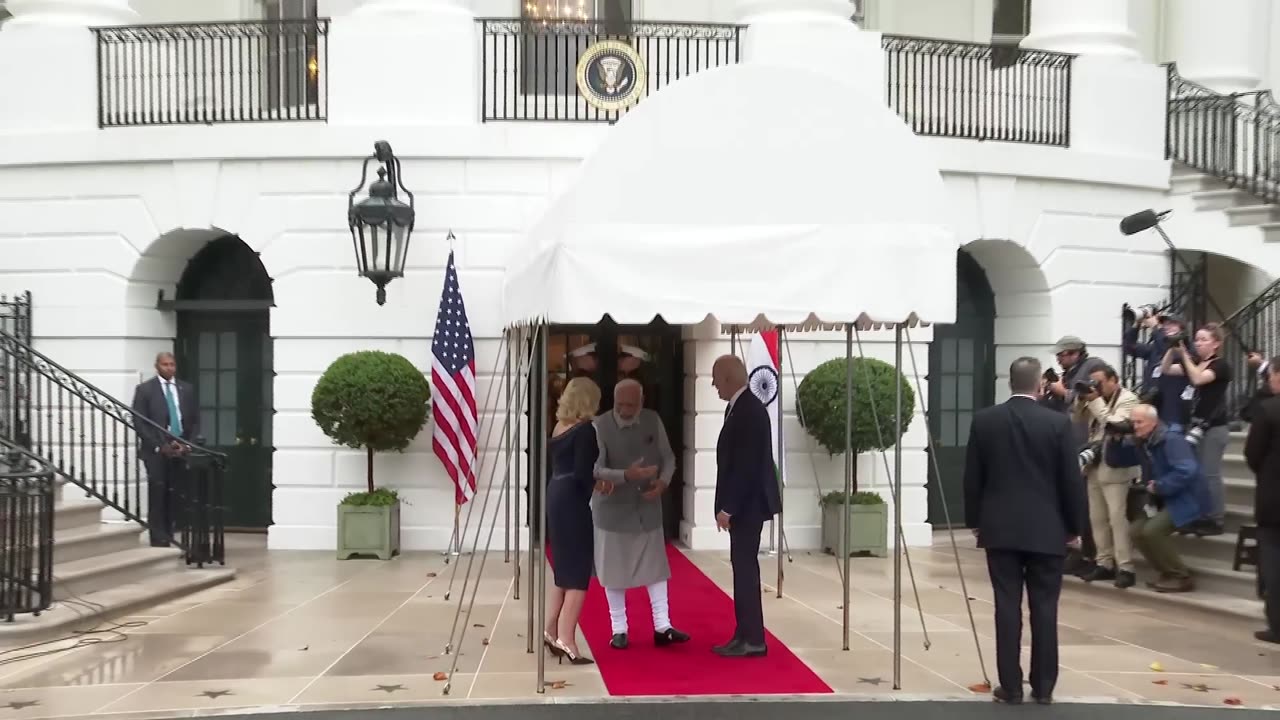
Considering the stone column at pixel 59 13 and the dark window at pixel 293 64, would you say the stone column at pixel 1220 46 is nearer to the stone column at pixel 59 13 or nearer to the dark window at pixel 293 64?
the dark window at pixel 293 64

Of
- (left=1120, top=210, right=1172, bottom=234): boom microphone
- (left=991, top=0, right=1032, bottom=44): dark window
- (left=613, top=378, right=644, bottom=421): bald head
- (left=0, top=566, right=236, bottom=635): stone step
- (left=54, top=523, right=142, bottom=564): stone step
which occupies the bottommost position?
(left=0, top=566, right=236, bottom=635): stone step

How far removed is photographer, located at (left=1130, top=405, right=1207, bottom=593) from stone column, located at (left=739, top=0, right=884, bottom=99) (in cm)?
539

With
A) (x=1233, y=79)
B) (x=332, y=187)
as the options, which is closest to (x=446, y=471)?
(x=332, y=187)

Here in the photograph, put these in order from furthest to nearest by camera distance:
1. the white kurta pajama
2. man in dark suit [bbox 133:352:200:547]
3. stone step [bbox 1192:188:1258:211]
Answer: stone step [bbox 1192:188:1258:211]
man in dark suit [bbox 133:352:200:547]
the white kurta pajama

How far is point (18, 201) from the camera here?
14.7 metres

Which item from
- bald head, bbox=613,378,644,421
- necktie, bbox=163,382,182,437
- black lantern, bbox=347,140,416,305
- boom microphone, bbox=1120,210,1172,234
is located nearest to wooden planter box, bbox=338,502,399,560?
necktie, bbox=163,382,182,437

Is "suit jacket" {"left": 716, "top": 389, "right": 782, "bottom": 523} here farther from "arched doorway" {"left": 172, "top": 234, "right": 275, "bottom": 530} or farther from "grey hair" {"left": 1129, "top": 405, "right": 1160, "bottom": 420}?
"arched doorway" {"left": 172, "top": 234, "right": 275, "bottom": 530}

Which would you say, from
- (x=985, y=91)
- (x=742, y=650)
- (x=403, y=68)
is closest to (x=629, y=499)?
(x=742, y=650)

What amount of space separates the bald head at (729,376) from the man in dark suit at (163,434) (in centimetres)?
611

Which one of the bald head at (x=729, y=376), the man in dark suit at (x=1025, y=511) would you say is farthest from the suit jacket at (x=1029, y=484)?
the bald head at (x=729, y=376)

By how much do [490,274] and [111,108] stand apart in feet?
16.7

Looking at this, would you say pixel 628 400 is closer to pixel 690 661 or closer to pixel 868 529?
pixel 690 661

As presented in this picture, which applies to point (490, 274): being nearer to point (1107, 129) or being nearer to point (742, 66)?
point (742, 66)

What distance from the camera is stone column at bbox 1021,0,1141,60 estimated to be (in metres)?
16.0
